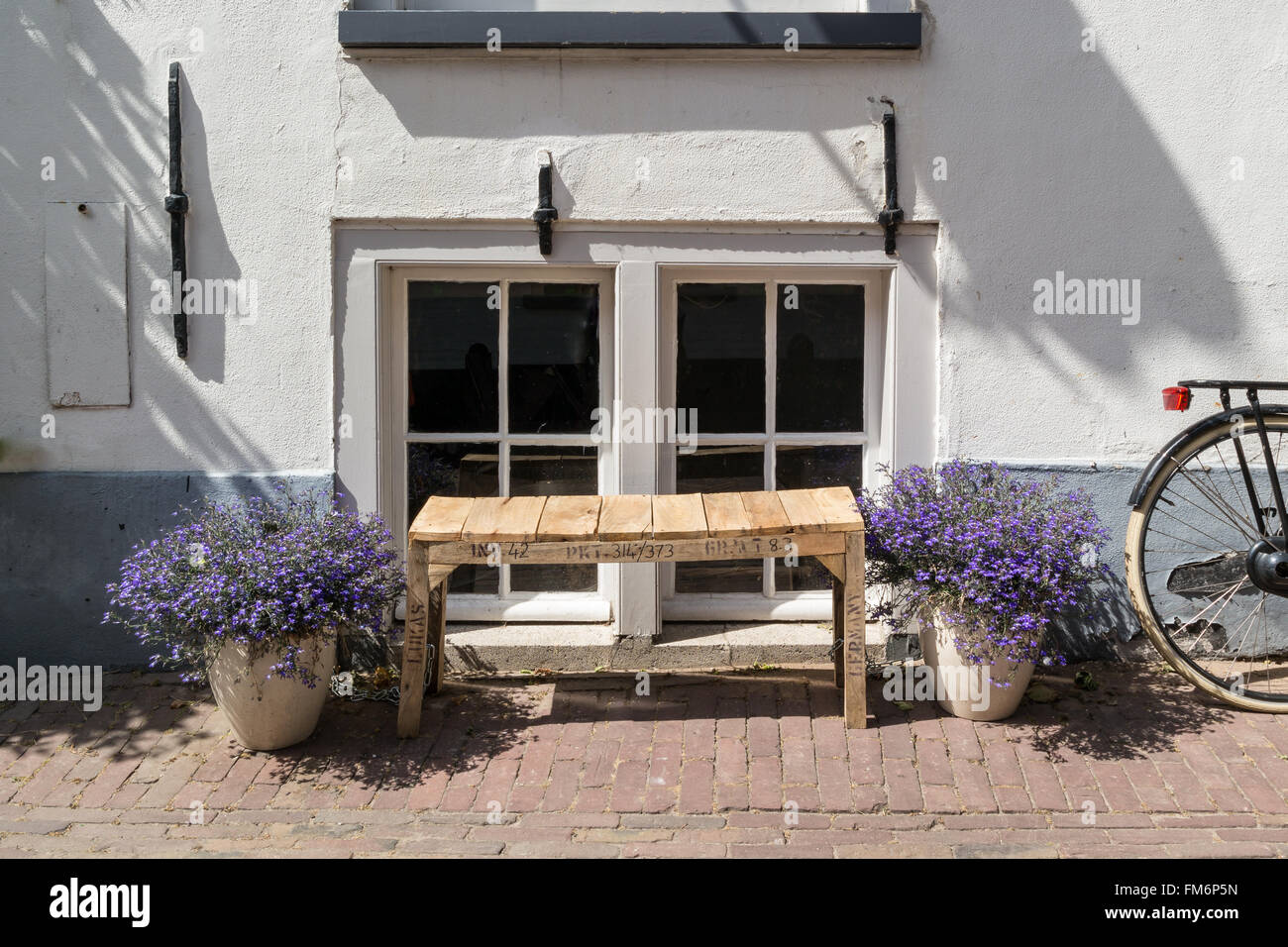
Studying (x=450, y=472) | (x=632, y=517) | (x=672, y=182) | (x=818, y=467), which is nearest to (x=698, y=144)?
(x=672, y=182)

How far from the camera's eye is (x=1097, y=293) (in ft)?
17.0

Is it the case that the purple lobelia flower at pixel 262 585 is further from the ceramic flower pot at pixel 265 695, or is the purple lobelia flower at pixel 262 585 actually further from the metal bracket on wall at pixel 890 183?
the metal bracket on wall at pixel 890 183

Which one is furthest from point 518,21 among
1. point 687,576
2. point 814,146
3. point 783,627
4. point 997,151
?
point 783,627

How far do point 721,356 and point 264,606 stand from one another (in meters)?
2.44

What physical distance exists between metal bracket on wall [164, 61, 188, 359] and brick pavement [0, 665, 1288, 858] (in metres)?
1.68

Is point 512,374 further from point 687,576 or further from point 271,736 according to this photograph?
point 271,736

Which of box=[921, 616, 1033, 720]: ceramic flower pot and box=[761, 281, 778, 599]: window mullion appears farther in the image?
box=[761, 281, 778, 599]: window mullion

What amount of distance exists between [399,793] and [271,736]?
0.66 m

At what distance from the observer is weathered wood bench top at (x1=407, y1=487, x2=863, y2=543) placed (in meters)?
4.34

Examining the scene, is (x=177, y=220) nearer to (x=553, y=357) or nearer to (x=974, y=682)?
(x=553, y=357)

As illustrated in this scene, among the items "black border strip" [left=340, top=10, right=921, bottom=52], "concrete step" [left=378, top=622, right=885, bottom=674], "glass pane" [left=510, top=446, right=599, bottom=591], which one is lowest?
"concrete step" [left=378, top=622, right=885, bottom=674]

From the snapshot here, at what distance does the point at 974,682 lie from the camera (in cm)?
458

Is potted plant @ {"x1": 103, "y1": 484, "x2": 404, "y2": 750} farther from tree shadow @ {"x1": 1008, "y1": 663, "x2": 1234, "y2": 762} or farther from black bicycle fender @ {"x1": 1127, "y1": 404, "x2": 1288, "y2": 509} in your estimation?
black bicycle fender @ {"x1": 1127, "y1": 404, "x2": 1288, "y2": 509}

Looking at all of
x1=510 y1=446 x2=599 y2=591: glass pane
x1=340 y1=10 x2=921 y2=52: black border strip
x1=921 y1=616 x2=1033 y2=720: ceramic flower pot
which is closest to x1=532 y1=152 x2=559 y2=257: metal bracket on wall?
x1=340 y1=10 x2=921 y2=52: black border strip
